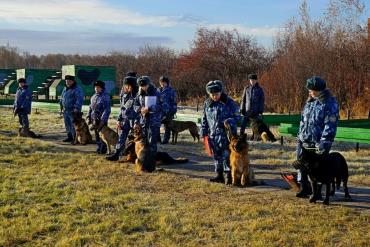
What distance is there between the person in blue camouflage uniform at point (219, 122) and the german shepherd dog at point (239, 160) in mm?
158

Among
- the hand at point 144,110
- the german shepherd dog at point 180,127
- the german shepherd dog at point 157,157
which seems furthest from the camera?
the german shepherd dog at point 180,127

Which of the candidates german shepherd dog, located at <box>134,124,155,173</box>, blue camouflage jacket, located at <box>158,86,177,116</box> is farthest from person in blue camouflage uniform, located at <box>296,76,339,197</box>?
blue camouflage jacket, located at <box>158,86,177,116</box>

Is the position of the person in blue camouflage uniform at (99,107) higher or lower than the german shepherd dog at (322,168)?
higher

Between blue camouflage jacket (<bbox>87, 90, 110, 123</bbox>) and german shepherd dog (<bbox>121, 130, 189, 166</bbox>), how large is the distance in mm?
1063

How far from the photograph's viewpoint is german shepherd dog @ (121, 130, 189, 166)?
1074 centimetres

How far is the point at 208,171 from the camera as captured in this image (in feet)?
33.3

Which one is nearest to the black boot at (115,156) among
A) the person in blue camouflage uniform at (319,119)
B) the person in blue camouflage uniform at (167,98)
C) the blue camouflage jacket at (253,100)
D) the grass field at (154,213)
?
the grass field at (154,213)

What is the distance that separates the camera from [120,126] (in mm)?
11109

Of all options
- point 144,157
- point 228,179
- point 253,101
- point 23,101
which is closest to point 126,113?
point 144,157

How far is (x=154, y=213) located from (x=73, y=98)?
7.48 m

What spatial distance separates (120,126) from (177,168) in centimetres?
160

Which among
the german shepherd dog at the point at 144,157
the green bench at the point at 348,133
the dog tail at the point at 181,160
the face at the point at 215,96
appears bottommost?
the dog tail at the point at 181,160

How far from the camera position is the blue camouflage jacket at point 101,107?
38.5ft

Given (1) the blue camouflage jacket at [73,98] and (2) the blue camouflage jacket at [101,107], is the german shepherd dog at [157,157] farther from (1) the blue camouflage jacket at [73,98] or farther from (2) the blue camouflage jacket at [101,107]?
(1) the blue camouflage jacket at [73,98]
